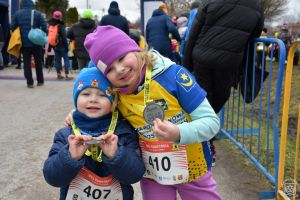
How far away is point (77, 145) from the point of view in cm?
168

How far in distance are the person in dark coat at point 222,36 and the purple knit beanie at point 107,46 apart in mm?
1684

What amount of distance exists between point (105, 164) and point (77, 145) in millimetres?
171

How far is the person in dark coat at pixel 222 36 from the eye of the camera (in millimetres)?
3344

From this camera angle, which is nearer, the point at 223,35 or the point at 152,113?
the point at 152,113

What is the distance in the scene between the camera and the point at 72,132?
6.21ft

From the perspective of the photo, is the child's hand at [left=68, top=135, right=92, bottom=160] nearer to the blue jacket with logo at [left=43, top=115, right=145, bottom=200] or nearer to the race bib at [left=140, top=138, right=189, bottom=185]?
the blue jacket with logo at [left=43, top=115, right=145, bottom=200]

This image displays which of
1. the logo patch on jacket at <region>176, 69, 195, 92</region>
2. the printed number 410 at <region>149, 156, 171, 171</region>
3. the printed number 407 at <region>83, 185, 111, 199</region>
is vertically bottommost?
the printed number 407 at <region>83, 185, 111, 199</region>

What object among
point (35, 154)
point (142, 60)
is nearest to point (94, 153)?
point (142, 60)

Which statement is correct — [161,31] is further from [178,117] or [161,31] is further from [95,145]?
[95,145]

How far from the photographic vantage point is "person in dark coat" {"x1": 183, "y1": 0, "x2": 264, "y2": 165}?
3.34 metres

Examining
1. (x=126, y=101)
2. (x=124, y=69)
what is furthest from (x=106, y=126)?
(x=124, y=69)

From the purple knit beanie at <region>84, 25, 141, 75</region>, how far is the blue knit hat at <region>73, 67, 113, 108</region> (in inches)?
1.6

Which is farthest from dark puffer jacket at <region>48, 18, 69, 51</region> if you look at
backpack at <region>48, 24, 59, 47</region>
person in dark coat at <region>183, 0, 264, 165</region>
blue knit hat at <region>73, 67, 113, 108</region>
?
blue knit hat at <region>73, 67, 113, 108</region>

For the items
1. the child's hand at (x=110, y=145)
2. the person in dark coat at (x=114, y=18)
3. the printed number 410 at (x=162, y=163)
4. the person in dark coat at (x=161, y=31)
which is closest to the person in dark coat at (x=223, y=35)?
the printed number 410 at (x=162, y=163)
